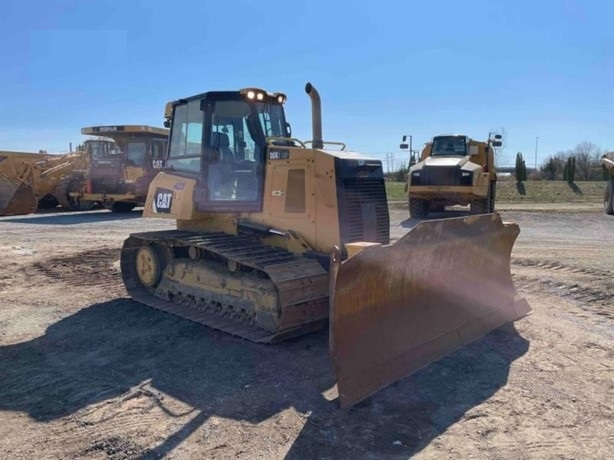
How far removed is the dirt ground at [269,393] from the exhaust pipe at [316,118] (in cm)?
226

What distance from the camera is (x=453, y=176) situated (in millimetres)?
16172

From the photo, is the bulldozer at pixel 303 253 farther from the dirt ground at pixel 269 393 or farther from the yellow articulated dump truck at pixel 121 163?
the yellow articulated dump truck at pixel 121 163

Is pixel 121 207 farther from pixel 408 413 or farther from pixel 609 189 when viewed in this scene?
pixel 408 413

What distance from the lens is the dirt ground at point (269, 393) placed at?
3.49 meters

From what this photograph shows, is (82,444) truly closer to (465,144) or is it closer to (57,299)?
(57,299)

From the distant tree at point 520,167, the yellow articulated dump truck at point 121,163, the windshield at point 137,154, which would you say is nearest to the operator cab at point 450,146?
the yellow articulated dump truck at point 121,163

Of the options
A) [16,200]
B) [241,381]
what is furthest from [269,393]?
[16,200]

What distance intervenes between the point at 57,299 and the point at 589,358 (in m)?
6.43

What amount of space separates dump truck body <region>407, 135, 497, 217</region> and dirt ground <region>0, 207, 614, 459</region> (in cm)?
911

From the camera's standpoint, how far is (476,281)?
5855 mm

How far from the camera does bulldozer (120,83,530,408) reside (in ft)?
14.8

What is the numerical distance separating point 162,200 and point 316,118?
2.42 meters

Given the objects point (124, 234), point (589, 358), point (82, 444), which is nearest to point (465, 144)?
point (124, 234)

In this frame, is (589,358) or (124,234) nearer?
(589,358)
